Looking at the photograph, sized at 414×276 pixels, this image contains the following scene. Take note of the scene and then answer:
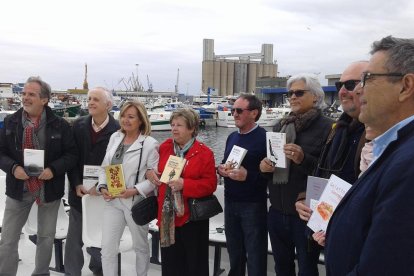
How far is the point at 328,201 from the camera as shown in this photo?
201cm

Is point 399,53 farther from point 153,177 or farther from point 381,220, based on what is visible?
point 153,177

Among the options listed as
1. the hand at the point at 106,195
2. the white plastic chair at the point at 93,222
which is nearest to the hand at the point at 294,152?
the hand at the point at 106,195

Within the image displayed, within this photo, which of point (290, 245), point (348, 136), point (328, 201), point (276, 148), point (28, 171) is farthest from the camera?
point (28, 171)

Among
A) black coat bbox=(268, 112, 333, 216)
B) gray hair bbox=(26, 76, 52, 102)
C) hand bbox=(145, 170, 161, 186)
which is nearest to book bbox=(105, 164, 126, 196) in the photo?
hand bbox=(145, 170, 161, 186)

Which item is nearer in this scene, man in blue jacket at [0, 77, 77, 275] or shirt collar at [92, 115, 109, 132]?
man in blue jacket at [0, 77, 77, 275]

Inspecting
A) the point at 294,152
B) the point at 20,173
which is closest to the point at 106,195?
the point at 20,173

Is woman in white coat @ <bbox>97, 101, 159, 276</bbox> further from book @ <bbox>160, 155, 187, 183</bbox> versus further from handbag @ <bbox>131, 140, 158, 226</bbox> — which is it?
book @ <bbox>160, 155, 187, 183</bbox>

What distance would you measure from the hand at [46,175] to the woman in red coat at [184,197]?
3.11ft

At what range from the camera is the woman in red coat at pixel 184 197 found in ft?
10.2

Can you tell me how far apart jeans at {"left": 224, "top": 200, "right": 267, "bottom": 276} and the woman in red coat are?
24 centimetres

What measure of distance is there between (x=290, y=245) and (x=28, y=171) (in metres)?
→ 2.38

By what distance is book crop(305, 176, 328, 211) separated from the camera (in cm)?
233

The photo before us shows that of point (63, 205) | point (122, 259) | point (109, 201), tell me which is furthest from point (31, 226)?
point (109, 201)

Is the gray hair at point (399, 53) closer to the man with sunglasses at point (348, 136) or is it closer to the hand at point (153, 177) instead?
the man with sunglasses at point (348, 136)
